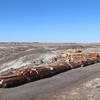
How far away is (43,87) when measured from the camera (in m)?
21.6

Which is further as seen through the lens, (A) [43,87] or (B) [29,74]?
(B) [29,74]

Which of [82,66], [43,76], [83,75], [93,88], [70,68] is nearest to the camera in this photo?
[93,88]

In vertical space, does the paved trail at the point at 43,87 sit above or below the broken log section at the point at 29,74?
below

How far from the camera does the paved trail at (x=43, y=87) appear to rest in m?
18.6

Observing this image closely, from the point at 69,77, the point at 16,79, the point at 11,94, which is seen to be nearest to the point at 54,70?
the point at 69,77

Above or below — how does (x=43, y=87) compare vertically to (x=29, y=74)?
below

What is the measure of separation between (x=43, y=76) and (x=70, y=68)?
6904 mm

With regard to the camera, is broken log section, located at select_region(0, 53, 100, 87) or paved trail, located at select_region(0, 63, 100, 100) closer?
paved trail, located at select_region(0, 63, 100, 100)

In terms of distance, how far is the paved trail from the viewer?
730 inches

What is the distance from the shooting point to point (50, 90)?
20625mm

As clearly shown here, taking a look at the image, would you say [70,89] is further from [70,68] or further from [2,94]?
[70,68]

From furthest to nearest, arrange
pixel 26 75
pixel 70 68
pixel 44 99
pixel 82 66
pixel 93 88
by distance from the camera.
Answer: pixel 82 66 → pixel 70 68 → pixel 26 75 → pixel 93 88 → pixel 44 99

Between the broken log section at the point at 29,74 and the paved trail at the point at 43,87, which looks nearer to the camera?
the paved trail at the point at 43,87

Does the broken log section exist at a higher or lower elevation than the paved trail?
higher
